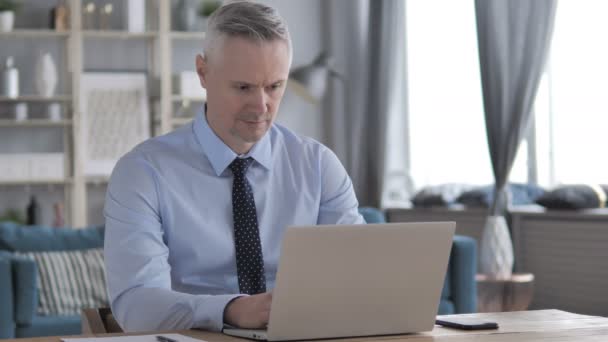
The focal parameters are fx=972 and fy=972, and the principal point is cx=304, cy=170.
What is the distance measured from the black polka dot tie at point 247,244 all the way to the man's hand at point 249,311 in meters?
0.34

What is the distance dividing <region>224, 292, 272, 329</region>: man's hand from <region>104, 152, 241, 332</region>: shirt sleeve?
0.02 m

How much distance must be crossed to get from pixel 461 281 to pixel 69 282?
1950mm

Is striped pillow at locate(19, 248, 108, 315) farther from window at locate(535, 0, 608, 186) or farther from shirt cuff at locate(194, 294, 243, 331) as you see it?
shirt cuff at locate(194, 294, 243, 331)

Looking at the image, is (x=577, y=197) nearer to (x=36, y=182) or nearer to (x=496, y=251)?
(x=496, y=251)

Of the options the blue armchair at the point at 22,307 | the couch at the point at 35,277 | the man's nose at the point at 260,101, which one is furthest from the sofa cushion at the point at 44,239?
the man's nose at the point at 260,101

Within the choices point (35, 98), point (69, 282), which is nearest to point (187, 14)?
point (35, 98)

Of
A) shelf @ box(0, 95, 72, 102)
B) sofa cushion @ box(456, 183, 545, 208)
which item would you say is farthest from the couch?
shelf @ box(0, 95, 72, 102)

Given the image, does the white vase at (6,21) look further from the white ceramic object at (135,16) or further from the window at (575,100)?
the window at (575,100)

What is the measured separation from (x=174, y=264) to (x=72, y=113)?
5.22 metres

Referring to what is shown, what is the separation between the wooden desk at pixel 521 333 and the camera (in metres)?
1.61

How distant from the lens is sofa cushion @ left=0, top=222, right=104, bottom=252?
4859 millimetres

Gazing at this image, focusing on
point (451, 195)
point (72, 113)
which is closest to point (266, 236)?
point (451, 195)

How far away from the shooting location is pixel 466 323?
177cm

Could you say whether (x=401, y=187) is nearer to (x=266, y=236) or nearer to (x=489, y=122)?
(x=489, y=122)
